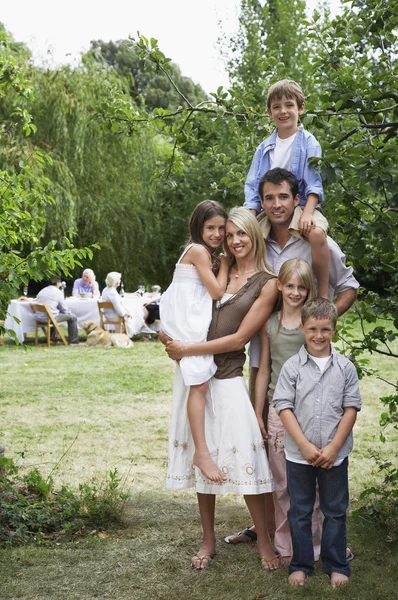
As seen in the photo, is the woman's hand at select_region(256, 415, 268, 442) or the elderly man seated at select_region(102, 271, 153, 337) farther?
the elderly man seated at select_region(102, 271, 153, 337)

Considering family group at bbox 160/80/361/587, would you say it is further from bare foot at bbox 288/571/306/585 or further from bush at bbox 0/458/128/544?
bush at bbox 0/458/128/544

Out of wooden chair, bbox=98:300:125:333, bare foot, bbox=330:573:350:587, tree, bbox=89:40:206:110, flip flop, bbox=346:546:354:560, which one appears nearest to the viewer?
bare foot, bbox=330:573:350:587

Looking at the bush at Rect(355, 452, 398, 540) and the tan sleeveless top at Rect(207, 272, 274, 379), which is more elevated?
the tan sleeveless top at Rect(207, 272, 274, 379)

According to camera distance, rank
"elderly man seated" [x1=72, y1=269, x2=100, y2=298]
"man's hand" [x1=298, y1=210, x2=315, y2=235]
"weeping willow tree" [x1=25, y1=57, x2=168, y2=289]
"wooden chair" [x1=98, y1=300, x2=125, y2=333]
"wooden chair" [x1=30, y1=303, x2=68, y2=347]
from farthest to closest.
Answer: "weeping willow tree" [x1=25, y1=57, x2=168, y2=289] → "elderly man seated" [x1=72, y1=269, x2=100, y2=298] → "wooden chair" [x1=98, y1=300, x2=125, y2=333] → "wooden chair" [x1=30, y1=303, x2=68, y2=347] → "man's hand" [x1=298, y1=210, x2=315, y2=235]

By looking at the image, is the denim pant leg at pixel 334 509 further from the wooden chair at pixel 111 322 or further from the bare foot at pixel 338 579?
the wooden chair at pixel 111 322

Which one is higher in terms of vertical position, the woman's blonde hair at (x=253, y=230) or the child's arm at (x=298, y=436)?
the woman's blonde hair at (x=253, y=230)

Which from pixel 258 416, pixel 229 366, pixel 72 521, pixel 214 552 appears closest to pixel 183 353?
pixel 229 366

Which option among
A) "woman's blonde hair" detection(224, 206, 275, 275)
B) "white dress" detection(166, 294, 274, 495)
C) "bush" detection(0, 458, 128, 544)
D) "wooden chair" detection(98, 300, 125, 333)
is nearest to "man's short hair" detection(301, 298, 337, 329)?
"woman's blonde hair" detection(224, 206, 275, 275)

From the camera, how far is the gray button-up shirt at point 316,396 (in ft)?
11.5

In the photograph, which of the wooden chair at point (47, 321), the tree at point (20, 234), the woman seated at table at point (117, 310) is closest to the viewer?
the tree at point (20, 234)

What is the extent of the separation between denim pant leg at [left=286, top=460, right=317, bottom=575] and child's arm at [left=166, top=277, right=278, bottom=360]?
644mm

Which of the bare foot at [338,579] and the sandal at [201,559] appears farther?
the sandal at [201,559]

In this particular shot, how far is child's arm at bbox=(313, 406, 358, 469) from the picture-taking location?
3.44 metres

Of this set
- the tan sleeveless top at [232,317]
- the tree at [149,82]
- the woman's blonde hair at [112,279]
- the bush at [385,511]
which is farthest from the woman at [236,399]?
the tree at [149,82]
